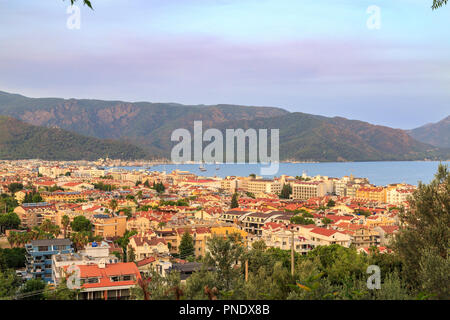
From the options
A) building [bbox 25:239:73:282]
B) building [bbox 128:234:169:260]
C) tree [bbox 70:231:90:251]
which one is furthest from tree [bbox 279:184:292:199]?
building [bbox 25:239:73:282]

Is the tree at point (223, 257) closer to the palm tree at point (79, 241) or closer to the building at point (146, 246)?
the building at point (146, 246)

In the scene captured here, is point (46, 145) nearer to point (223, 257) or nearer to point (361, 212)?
point (361, 212)

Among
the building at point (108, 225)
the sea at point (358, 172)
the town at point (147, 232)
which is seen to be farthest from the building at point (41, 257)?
the sea at point (358, 172)

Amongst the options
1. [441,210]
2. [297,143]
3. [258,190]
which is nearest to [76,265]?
[441,210]

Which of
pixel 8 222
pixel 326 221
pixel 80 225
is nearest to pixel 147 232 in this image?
pixel 80 225

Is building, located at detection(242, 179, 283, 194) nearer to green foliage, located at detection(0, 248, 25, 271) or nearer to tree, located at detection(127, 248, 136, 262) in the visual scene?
tree, located at detection(127, 248, 136, 262)

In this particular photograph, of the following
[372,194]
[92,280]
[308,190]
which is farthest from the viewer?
[308,190]
